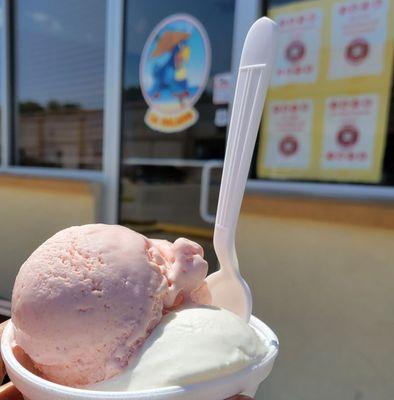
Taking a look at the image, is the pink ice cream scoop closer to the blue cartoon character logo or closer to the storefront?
the storefront

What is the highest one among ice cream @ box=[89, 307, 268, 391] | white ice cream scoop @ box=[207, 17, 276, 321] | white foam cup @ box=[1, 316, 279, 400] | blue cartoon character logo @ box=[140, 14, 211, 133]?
blue cartoon character logo @ box=[140, 14, 211, 133]

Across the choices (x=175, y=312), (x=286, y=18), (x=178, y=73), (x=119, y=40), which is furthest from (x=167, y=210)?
(x=175, y=312)

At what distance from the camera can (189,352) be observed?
2.06 ft

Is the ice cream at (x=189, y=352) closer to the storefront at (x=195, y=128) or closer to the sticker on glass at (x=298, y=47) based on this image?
the storefront at (x=195, y=128)

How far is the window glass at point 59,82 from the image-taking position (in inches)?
114

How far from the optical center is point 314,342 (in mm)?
1896

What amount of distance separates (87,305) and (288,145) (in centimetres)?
156

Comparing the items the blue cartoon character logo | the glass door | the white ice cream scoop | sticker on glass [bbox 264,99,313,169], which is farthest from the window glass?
the white ice cream scoop

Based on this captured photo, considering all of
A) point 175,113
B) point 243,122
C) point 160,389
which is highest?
point 175,113

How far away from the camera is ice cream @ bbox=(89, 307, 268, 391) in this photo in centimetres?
61

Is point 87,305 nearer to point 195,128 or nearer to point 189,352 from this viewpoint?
point 189,352

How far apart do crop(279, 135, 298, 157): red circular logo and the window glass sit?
1400 millimetres

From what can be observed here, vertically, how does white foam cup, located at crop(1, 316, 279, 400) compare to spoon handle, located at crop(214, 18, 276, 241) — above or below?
below

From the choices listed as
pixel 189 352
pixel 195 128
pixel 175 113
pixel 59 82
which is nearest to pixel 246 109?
pixel 189 352
